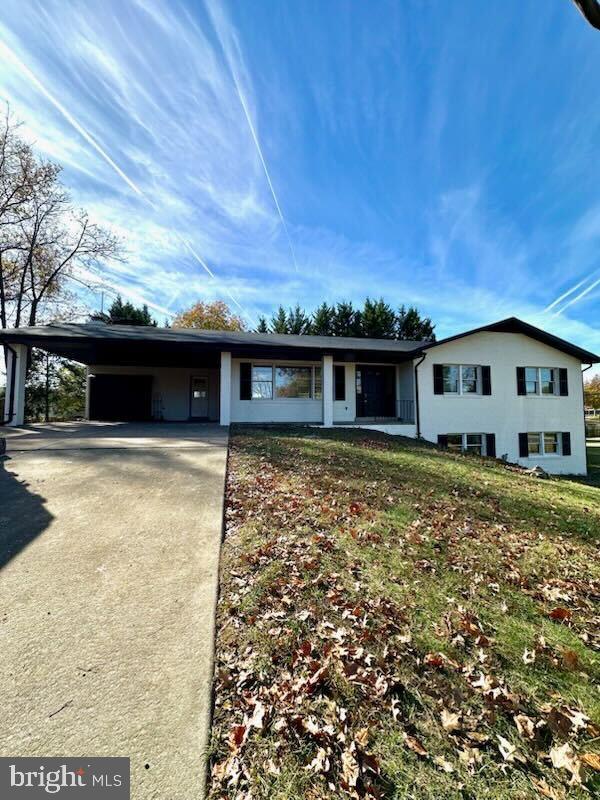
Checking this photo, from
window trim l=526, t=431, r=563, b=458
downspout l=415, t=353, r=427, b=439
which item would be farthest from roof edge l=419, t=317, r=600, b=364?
window trim l=526, t=431, r=563, b=458

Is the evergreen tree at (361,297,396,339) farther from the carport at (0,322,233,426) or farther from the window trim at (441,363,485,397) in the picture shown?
the carport at (0,322,233,426)

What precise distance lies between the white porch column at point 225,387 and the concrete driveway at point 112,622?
7133 mm

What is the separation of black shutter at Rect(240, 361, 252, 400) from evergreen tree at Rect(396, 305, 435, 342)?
25006 mm

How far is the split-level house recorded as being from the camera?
13062 millimetres

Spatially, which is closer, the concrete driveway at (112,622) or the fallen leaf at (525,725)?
the concrete driveway at (112,622)

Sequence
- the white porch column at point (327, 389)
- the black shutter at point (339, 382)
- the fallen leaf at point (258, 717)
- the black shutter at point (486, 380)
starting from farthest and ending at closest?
the black shutter at point (486, 380) → the black shutter at point (339, 382) → the white porch column at point (327, 389) → the fallen leaf at point (258, 717)

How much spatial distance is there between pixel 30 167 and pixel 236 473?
24329mm

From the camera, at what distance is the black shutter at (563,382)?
1517cm

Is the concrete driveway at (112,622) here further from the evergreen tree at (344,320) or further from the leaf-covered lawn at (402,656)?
the evergreen tree at (344,320)

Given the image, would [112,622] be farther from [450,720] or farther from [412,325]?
[412,325]

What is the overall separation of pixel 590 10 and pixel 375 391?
12.6 m

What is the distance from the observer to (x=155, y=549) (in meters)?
3.31

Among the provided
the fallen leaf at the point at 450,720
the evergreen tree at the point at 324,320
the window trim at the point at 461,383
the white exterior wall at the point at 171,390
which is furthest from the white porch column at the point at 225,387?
the evergreen tree at the point at 324,320

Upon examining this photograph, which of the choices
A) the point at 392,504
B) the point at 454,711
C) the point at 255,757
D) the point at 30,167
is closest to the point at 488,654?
the point at 454,711
